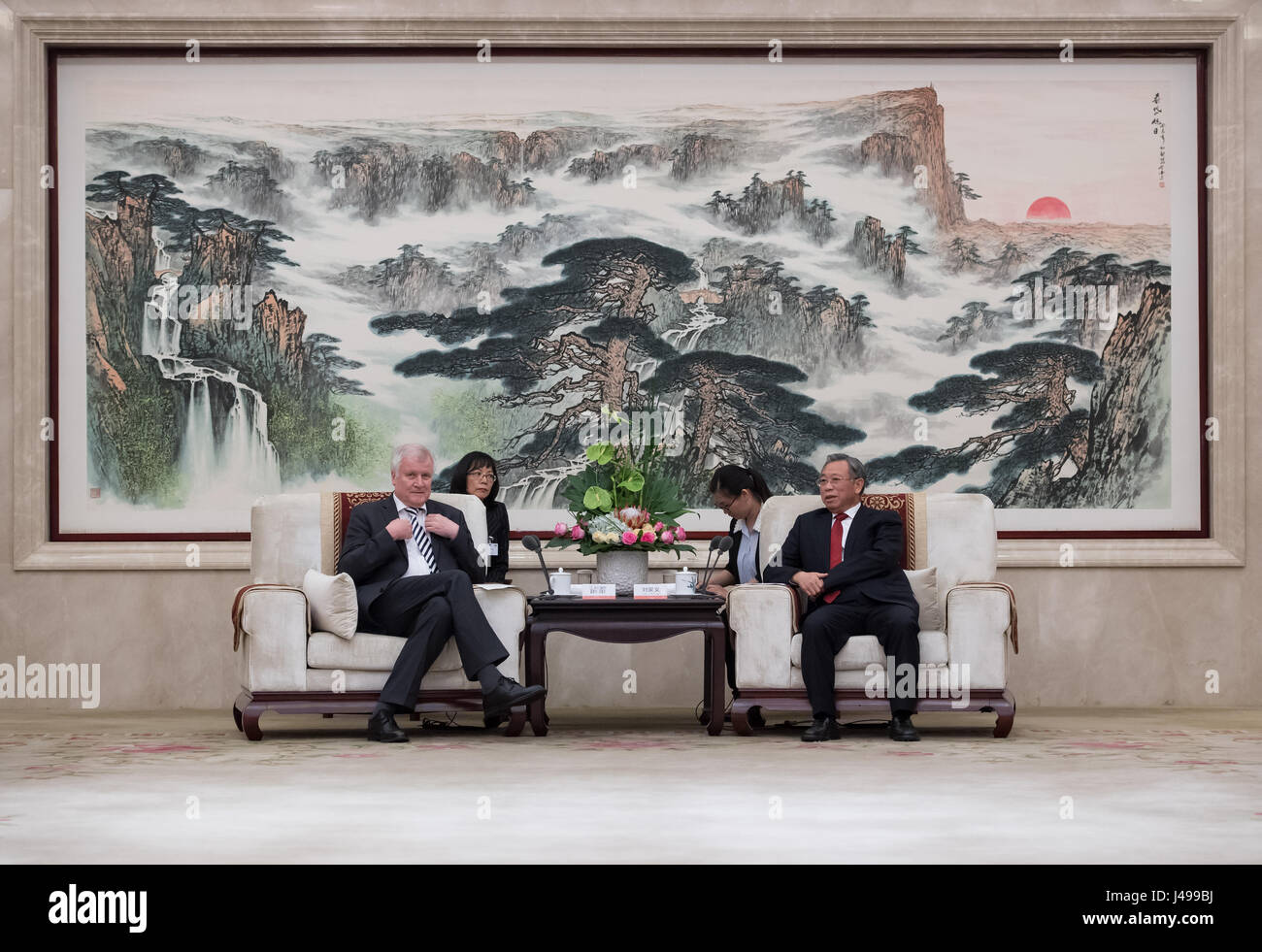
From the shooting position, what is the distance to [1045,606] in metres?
7.86

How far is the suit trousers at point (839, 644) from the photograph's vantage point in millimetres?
6211

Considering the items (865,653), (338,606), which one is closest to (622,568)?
(865,653)

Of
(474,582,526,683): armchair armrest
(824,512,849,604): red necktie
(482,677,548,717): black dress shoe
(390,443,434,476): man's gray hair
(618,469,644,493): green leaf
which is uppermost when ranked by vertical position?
(390,443,434,476): man's gray hair

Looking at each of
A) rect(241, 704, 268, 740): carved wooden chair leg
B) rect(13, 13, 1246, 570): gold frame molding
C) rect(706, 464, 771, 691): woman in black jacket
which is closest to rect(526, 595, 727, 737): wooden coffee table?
rect(706, 464, 771, 691): woman in black jacket

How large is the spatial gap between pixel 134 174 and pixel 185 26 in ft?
2.64

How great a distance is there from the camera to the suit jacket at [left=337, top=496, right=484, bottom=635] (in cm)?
638

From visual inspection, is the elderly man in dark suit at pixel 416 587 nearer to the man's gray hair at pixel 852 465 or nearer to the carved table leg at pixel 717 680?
the carved table leg at pixel 717 680

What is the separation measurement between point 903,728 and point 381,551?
228cm

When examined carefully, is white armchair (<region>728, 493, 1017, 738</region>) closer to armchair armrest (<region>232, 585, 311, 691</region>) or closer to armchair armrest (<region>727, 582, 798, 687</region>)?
armchair armrest (<region>727, 582, 798, 687</region>)

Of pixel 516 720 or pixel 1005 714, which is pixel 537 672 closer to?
pixel 516 720

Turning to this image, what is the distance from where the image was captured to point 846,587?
639 cm

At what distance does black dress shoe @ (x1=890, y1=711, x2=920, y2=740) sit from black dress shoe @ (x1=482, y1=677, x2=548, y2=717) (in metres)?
1.49

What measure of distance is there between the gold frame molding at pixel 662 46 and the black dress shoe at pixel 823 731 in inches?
78.4

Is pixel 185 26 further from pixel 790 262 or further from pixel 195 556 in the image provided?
pixel 790 262
